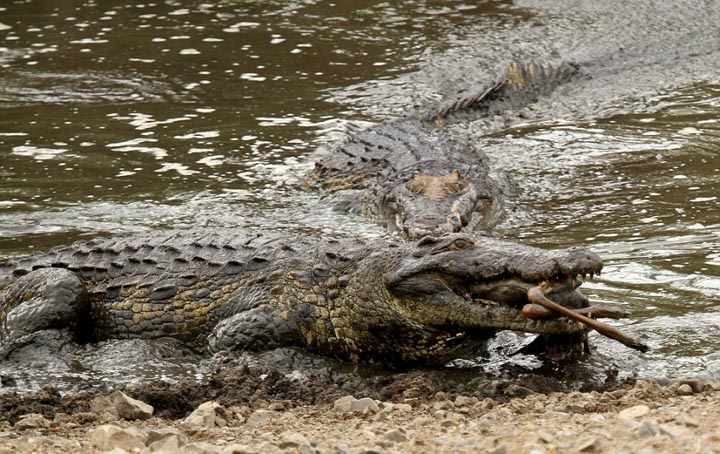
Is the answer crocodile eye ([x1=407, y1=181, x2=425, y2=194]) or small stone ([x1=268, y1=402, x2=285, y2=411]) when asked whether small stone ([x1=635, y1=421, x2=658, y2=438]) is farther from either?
crocodile eye ([x1=407, y1=181, x2=425, y2=194])

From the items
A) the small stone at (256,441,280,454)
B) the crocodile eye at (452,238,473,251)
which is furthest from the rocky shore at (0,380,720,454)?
the crocodile eye at (452,238,473,251)

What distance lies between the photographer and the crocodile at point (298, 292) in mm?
4820

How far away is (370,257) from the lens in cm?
542

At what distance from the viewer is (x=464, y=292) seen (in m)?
4.95

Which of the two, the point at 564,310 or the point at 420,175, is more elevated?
the point at 564,310

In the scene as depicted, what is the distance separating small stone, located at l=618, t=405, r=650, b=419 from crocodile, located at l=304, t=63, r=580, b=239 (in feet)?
12.3

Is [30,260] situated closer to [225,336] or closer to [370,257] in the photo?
[225,336]

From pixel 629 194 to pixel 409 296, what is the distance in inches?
157

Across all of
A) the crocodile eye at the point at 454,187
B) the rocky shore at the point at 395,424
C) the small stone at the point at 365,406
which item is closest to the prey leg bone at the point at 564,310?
the rocky shore at the point at 395,424

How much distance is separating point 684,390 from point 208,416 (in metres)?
1.84

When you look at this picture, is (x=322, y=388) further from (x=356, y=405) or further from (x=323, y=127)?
(x=323, y=127)

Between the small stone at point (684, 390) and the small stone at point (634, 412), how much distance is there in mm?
565

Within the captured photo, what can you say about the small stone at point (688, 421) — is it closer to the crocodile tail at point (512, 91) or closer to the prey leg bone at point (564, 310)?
the prey leg bone at point (564, 310)

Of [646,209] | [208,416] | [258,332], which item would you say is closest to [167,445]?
[208,416]
